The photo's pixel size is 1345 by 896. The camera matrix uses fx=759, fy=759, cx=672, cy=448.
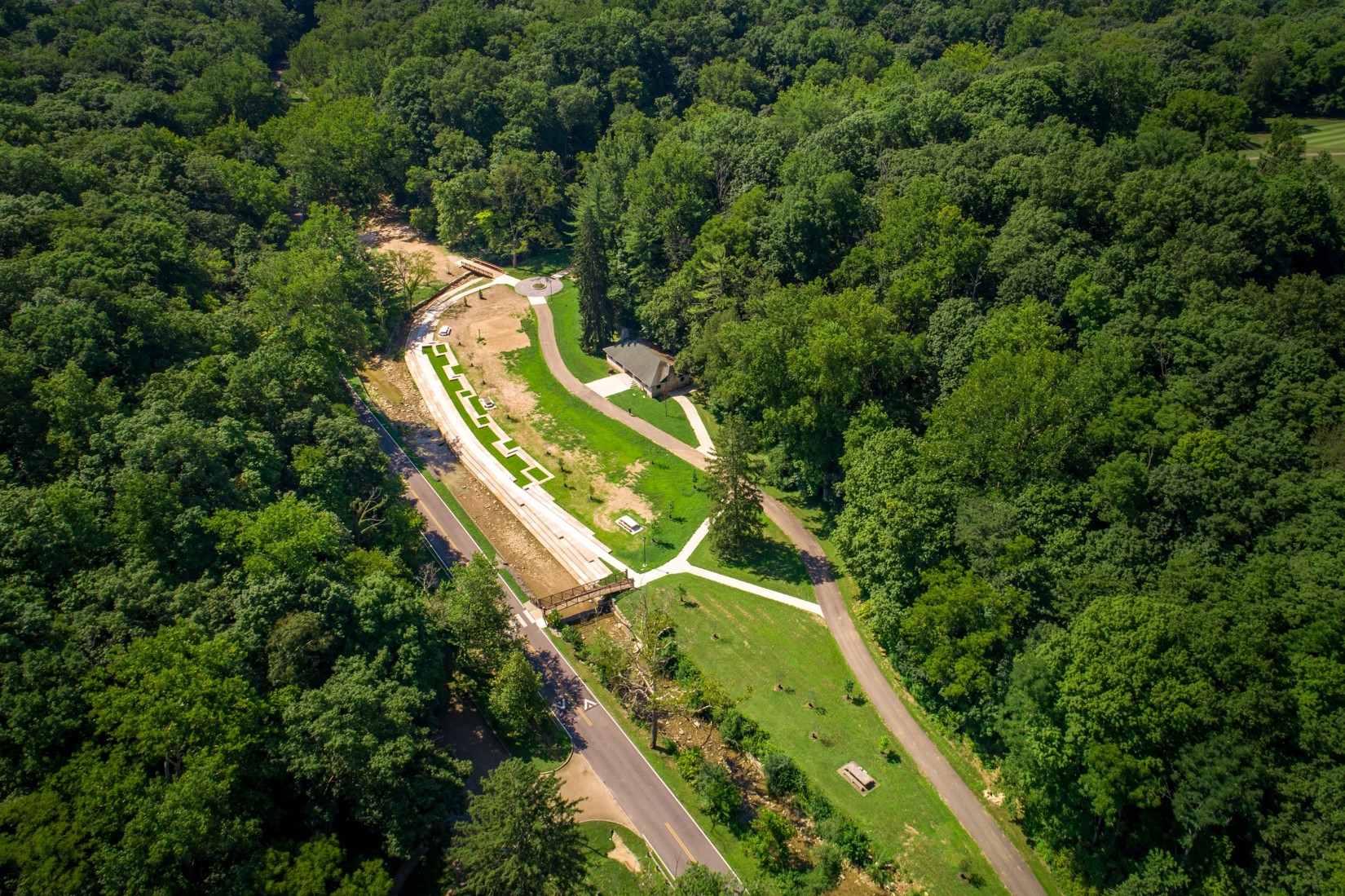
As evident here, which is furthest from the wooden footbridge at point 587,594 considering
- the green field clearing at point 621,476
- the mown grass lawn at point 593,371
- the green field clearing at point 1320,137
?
the green field clearing at point 1320,137

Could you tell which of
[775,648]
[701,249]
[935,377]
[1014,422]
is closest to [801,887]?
[775,648]

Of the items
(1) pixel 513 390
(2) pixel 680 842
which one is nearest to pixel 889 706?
(2) pixel 680 842

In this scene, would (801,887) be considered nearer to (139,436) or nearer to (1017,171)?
(139,436)

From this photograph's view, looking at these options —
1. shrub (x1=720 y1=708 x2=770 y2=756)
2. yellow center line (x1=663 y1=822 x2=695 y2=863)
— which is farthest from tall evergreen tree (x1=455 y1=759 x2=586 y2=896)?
shrub (x1=720 y1=708 x2=770 y2=756)

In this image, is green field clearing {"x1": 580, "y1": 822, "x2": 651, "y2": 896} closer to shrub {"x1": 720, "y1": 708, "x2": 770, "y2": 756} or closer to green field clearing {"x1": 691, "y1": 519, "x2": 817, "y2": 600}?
shrub {"x1": 720, "y1": 708, "x2": 770, "y2": 756}

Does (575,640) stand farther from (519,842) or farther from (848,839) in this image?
(848,839)

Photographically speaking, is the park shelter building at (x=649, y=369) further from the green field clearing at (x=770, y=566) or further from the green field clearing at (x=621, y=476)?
the green field clearing at (x=770, y=566)
